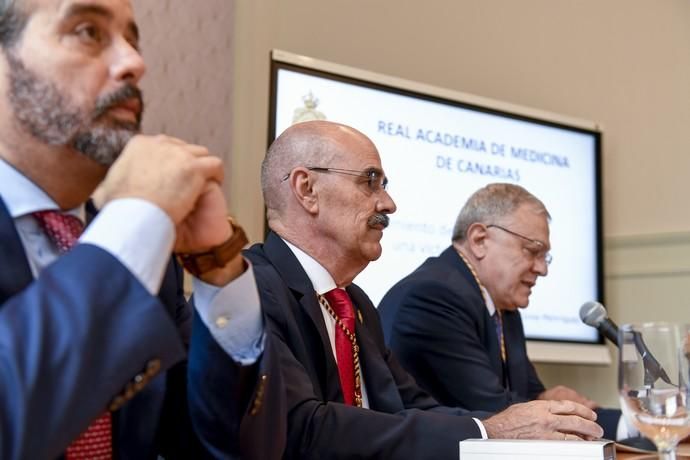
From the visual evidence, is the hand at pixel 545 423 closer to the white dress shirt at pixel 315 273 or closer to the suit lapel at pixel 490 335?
the white dress shirt at pixel 315 273

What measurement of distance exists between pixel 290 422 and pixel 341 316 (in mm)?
569

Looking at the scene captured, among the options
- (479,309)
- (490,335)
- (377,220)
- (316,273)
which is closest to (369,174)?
(377,220)

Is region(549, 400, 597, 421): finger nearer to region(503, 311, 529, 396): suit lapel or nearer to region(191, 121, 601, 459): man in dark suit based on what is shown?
region(191, 121, 601, 459): man in dark suit

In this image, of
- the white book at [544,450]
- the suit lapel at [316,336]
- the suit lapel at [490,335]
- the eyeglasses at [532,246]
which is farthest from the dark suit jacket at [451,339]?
the white book at [544,450]

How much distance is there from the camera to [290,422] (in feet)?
6.14

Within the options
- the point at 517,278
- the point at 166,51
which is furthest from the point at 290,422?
the point at 166,51

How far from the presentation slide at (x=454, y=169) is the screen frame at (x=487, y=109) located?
2cm

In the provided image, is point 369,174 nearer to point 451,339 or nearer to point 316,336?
point 316,336

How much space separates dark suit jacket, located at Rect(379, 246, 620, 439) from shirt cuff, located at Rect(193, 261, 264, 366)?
5.50ft

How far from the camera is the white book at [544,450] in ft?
4.98

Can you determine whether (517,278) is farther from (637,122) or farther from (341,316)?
(637,122)

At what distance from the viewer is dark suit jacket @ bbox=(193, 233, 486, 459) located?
1.88 metres

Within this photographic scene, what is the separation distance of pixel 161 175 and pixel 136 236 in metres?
0.10

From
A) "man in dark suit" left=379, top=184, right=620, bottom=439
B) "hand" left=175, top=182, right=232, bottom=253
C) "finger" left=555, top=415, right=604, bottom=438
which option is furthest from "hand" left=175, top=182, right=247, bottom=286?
"man in dark suit" left=379, top=184, right=620, bottom=439
